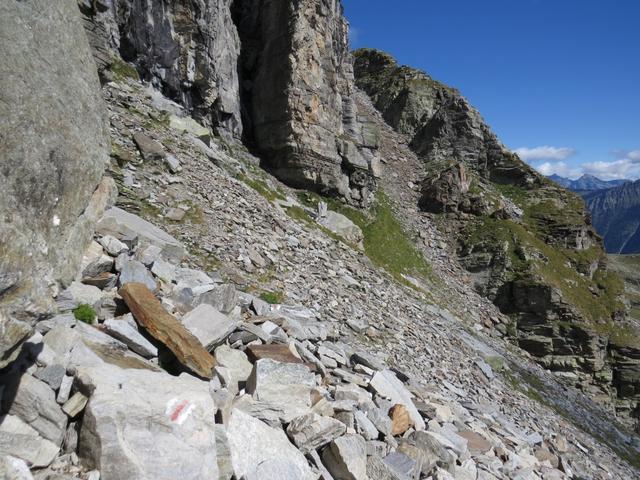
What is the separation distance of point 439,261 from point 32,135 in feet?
152

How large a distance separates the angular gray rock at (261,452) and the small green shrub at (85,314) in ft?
10.1

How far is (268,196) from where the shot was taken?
92.8 ft

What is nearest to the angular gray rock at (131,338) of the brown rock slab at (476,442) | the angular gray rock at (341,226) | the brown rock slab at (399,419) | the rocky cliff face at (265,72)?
the brown rock slab at (399,419)

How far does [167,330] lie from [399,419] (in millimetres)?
5497

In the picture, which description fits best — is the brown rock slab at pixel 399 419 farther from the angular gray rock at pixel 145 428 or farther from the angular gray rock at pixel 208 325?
the angular gray rock at pixel 145 428

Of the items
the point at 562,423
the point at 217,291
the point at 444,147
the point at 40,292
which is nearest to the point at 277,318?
the point at 217,291

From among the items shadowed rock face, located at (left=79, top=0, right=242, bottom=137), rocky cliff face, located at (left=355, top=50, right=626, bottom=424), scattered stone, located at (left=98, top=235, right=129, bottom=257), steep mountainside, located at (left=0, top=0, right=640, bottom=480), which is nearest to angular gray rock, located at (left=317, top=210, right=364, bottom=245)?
steep mountainside, located at (left=0, top=0, right=640, bottom=480)

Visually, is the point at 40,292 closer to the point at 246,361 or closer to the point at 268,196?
the point at 246,361

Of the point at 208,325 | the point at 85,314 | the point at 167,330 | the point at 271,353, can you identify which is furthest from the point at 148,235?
the point at 271,353

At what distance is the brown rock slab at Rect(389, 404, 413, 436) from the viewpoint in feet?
28.9

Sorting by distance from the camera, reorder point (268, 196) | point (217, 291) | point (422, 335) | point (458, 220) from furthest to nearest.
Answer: point (458, 220)
point (268, 196)
point (422, 335)
point (217, 291)

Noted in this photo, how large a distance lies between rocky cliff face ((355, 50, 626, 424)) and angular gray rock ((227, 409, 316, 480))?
4339cm

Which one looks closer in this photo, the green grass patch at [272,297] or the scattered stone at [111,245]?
the scattered stone at [111,245]

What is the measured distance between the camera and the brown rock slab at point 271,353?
8570mm
